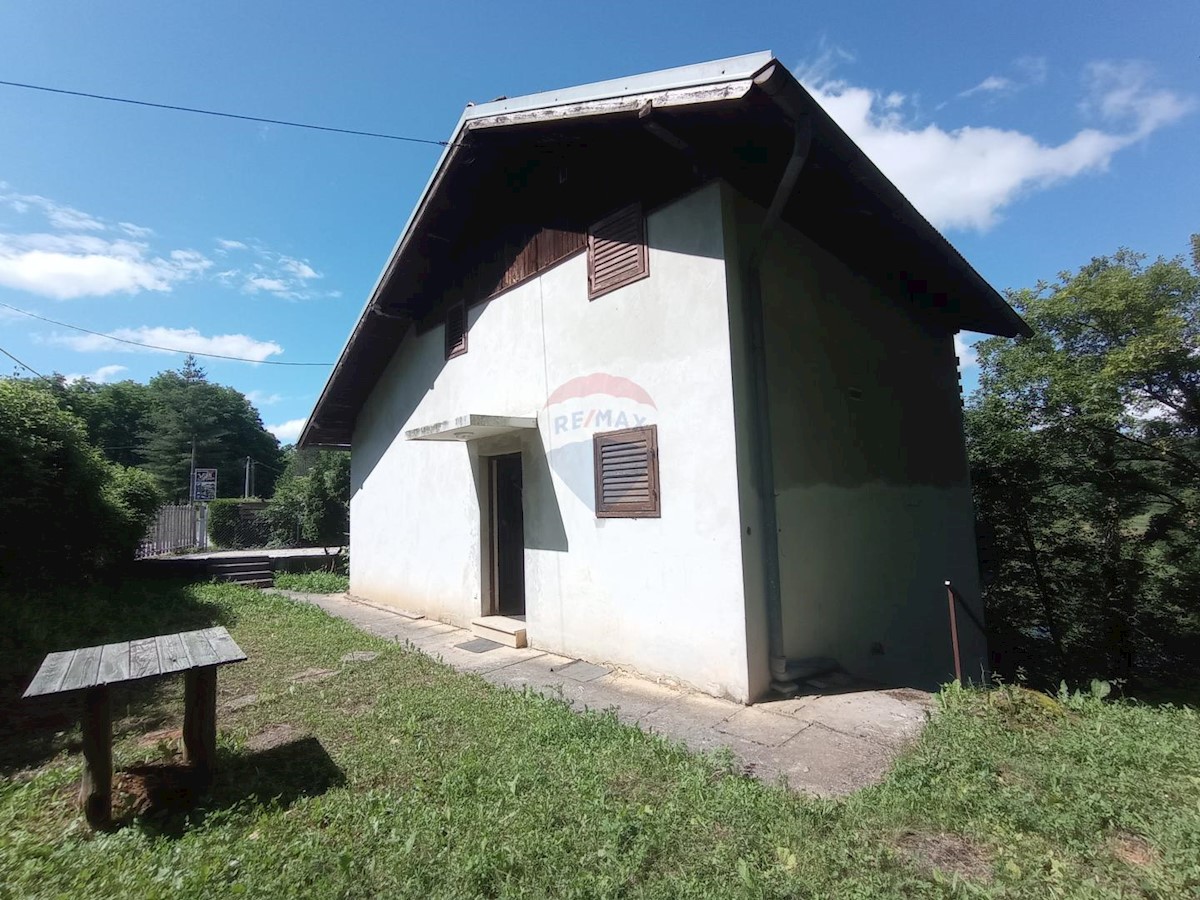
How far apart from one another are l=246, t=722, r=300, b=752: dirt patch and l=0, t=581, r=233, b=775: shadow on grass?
103 centimetres

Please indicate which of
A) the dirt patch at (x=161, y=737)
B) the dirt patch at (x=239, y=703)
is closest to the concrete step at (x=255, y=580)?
the dirt patch at (x=239, y=703)

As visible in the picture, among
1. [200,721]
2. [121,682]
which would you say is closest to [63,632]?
[200,721]

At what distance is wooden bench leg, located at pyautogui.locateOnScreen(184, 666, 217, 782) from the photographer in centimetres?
343

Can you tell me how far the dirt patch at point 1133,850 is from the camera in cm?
248

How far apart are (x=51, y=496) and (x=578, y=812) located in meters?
10.3

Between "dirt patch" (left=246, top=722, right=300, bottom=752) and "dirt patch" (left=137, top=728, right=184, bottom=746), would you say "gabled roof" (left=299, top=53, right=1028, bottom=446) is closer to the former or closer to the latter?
"dirt patch" (left=246, top=722, right=300, bottom=752)

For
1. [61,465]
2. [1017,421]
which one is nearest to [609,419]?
[61,465]

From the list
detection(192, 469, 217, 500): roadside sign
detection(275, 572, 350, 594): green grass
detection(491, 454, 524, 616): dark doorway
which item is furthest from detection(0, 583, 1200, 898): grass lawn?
detection(192, 469, 217, 500): roadside sign

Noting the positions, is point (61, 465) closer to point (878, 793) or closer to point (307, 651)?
point (307, 651)

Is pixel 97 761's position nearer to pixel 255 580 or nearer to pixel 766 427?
pixel 766 427

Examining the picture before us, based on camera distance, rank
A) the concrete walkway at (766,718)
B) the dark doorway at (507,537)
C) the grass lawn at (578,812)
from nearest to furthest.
Answer: the grass lawn at (578,812)
the concrete walkway at (766,718)
the dark doorway at (507,537)

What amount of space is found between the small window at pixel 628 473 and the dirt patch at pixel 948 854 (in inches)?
123

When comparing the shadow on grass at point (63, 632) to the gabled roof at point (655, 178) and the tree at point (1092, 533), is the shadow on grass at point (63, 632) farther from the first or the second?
the tree at point (1092, 533)

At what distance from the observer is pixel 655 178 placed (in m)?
5.73
